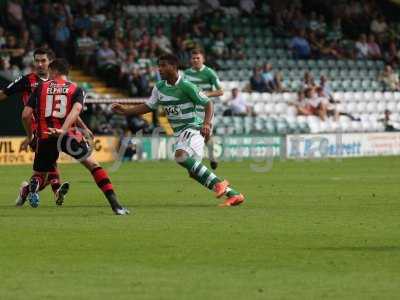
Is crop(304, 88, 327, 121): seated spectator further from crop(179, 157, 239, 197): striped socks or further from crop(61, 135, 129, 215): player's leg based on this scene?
crop(61, 135, 129, 215): player's leg

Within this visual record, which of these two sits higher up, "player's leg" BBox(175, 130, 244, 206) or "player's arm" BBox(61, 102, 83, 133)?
"player's arm" BBox(61, 102, 83, 133)

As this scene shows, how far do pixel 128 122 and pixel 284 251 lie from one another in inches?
785

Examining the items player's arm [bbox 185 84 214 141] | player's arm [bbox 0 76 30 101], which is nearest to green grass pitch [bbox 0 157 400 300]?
player's arm [bbox 185 84 214 141]

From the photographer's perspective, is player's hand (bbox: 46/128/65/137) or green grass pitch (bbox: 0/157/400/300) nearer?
green grass pitch (bbox: 0/157/400/300)

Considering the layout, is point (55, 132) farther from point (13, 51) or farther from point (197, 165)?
point (13, 51)

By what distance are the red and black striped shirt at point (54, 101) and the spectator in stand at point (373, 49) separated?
85.9ft

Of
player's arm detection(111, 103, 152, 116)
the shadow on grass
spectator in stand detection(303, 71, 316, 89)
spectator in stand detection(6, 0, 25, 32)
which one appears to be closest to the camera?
the shadow on grass

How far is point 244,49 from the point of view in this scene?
122 feet

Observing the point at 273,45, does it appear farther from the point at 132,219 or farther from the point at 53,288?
the point at 53,288

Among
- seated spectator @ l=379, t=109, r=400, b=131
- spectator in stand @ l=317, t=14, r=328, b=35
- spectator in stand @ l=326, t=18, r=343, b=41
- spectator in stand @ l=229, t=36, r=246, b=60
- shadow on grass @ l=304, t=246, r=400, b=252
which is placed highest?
shadow on grass @ l=304, t=246, r=400, b=252

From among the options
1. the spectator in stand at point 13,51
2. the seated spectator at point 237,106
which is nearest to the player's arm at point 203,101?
the spectator in stand at point 13,51

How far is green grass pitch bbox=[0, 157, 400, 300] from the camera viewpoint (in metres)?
A: 8.88

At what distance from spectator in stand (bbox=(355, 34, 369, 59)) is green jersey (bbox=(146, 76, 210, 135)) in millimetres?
24621

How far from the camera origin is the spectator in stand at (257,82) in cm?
3484
